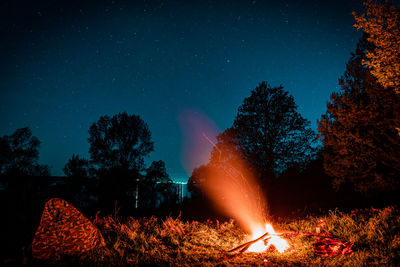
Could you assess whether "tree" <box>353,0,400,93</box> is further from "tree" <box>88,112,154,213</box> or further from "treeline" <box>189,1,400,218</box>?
"tree" <box>88,112,154,213</box>

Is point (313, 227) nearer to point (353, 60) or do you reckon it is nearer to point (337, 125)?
point (337, 125)

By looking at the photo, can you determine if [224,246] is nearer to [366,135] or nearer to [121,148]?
[366,135]

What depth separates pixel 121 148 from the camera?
28.9 metres

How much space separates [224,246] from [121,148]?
2556 cm

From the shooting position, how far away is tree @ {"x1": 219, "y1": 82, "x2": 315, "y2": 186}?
18.6 metres

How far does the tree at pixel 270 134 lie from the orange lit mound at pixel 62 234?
1581 cm

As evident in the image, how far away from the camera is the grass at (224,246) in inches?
162

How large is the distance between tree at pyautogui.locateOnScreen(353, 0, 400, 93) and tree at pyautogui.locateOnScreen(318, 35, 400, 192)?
2799mm

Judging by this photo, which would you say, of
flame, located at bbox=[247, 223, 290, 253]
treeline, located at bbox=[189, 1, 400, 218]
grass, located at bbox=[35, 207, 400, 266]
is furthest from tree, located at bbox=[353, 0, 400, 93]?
flame, located at bbox=[247, 223, 290, 253]

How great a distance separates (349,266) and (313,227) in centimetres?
269

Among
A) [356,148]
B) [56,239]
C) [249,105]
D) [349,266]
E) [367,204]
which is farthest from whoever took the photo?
[249,105]

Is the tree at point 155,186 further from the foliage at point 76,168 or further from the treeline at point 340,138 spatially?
the foliage at point 76,168

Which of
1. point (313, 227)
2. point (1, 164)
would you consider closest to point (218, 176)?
point (313, 227)

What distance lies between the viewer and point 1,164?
66.5ft
